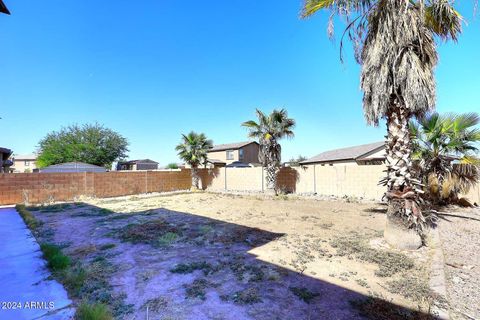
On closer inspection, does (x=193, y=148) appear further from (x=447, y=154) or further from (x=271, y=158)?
(x=447, y=154)

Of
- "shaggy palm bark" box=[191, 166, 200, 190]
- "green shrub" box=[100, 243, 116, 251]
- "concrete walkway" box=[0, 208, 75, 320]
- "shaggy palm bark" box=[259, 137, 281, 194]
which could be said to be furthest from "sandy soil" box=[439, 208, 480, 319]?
"shaggy palm bark" box=[191, 166, 200, 190]

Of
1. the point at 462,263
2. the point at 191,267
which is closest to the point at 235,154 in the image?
the point at 191,267

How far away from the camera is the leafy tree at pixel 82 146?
33344mm

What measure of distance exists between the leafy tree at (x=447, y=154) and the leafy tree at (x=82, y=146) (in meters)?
36.4

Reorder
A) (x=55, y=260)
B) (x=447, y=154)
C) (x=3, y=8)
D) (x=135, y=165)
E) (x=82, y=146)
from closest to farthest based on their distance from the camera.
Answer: (x=3, y=8) < (x=55, y=260) < (x=447, y=154) < (x=82, y=146) < (x=135, y=165)

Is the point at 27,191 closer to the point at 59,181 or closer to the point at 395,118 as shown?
the point at 59,181

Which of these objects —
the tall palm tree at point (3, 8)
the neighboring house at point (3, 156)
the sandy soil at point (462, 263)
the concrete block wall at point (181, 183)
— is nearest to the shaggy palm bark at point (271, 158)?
the concrete block wall at point (181, 183)

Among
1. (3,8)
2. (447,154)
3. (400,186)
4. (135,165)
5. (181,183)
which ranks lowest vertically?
(181,183)

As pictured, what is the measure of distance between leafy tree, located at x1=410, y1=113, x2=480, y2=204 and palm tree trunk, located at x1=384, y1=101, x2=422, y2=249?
410cm

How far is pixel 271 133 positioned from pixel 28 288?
1259 centimetres

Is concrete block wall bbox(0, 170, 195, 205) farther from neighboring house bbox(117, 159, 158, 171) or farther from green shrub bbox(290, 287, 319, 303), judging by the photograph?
neighboring house bbox(117, 159, 158, 171)

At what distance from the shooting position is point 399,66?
17.7ft

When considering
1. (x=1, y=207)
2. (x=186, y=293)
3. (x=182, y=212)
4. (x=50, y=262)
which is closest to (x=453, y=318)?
(x=186, y=293)

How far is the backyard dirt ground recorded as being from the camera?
3.12m
